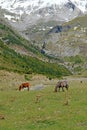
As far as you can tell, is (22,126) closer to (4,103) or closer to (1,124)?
(1,124)

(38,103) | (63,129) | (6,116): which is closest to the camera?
(63,129)

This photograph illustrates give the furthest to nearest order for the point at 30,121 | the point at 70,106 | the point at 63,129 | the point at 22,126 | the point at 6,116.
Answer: the point at 70,106 < the point at 6,116 < the point at 30,121 < the point at 22,126 < the point at 63,129

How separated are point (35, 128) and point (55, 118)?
4.45m

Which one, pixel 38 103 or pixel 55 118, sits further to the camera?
pixel 38 103

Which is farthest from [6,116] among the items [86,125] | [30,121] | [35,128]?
[86,125]

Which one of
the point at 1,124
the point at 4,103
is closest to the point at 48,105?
the point at 4,103

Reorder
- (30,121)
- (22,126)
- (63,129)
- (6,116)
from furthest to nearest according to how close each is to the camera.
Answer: (6,116) → (30,121) → (22,126) → (63,129)

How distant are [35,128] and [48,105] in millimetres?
12598

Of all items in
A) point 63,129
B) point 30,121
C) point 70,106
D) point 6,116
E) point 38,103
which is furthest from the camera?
point 38,103

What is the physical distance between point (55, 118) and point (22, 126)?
4190mm

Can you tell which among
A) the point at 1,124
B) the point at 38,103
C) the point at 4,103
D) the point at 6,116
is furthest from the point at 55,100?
the point at 1,124

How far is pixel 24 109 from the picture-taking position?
134ft

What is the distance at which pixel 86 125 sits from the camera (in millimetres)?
30125

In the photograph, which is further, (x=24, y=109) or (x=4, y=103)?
(x=4, y=103)
